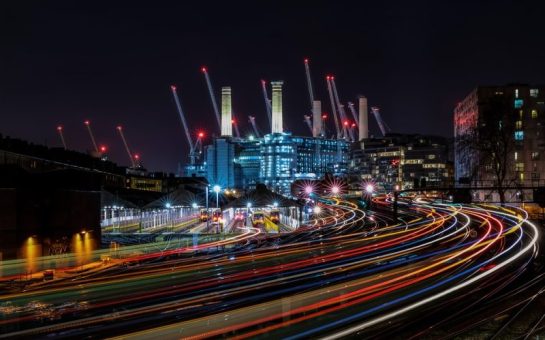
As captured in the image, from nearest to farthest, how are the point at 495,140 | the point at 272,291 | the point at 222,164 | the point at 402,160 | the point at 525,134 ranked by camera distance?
the point at 272,291
the point at 495,140
the point at 525,134
the point at 402,160
the point at 222,164

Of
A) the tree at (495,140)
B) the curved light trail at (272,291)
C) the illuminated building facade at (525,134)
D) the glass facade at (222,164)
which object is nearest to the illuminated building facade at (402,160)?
the glass facade at (222,164)

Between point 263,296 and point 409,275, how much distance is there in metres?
5.89

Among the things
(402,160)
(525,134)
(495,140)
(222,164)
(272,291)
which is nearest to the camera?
(272,291)

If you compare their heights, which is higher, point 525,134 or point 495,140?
point 525,134

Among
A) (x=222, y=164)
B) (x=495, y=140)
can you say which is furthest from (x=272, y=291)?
(x=222, y=164)

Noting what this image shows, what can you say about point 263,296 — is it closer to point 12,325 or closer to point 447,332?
point 447,332

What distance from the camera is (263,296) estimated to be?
15023mm

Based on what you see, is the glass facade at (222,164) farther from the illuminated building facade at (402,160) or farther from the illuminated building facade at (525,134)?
the illuminated building facade at (525,134)

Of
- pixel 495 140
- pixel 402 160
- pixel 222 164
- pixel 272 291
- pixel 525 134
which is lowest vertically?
pixel 272 291

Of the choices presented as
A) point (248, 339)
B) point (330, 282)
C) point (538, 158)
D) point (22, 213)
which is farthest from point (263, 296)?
point (538, 158)

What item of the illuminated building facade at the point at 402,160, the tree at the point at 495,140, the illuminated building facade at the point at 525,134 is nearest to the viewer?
the tree at the point at 495,140

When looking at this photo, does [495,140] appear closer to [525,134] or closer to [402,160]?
[525,134]

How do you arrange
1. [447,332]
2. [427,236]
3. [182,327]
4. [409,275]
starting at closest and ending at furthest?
[182,327] → [447,332] → [409,275] → [427,236]

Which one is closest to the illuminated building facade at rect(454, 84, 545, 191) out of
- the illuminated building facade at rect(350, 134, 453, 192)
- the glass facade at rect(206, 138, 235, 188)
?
the illuminated building facade at rect(350, 134, 453, 192)
